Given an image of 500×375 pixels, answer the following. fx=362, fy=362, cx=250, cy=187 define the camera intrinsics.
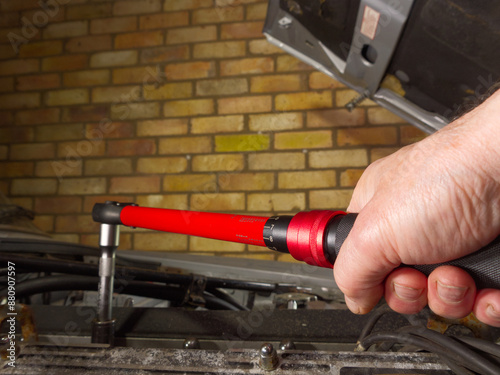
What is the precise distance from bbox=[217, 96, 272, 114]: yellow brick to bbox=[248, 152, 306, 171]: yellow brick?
10.5 inches

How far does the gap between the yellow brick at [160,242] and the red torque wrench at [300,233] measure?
1.50 metres

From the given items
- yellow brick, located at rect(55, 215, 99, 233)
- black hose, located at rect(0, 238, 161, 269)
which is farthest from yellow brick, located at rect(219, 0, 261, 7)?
black hose, located at rect(0, 238, 161, 269)

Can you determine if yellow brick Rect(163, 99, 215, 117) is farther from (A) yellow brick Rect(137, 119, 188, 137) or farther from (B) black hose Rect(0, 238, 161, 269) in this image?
(B) black hose Rect(0, 238, 161, 269)

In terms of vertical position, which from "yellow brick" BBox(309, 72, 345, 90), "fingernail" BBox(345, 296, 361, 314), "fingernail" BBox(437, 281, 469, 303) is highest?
"yellow brick" BBox(309, 72, 345, 90)

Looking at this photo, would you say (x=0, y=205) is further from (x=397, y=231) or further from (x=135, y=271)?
(x=397, y=231)

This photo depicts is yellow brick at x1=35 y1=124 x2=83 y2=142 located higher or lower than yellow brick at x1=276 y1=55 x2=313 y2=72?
lower

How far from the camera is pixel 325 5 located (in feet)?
3.17

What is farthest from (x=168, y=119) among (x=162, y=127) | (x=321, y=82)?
(x=321, y=82)

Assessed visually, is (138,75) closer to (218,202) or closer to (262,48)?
(262,48)

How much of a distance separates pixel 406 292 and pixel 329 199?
1.52 meters

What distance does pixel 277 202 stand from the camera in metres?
1.99

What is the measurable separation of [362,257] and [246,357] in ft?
0.60

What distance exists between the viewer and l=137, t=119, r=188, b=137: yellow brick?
2.13m

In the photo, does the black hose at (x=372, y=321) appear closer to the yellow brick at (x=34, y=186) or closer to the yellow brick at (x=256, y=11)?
the yellow brick at (x=256, y=11)
